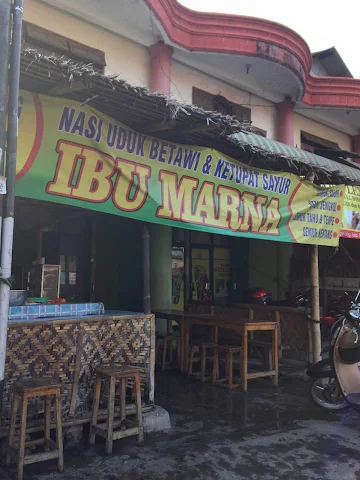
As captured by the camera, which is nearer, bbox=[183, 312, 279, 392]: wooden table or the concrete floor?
the concrete floor

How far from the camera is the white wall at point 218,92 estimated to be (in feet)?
30.5

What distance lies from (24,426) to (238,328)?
145 inches

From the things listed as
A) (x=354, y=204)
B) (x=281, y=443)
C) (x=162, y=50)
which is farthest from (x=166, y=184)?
(x=354, y=204)

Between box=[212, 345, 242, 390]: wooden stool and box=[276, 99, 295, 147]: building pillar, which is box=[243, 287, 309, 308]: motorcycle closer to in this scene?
box=[212, 345, 242, 390]: wooden stool

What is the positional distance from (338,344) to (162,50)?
6.37m

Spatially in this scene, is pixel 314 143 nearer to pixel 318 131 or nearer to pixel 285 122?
pixel 318 131

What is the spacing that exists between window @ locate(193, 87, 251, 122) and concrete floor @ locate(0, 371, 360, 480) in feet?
20.7

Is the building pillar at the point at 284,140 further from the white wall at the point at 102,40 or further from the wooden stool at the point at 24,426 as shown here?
the wooden stool at the point at 24,426

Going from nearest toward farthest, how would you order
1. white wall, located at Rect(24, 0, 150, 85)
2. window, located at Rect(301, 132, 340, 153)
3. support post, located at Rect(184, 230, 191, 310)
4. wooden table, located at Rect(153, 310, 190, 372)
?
white wall, located at Rect(24, 0, 150, 85), wooden table, located at Rect(153, 310, 190, 372), support post, located at Rect(184, 230, 191, 310), window, located at Rect(301, 132, 340, 153)

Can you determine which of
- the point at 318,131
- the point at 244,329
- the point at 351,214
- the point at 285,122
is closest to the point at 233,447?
the point at 244,329

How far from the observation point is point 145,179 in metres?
5.23

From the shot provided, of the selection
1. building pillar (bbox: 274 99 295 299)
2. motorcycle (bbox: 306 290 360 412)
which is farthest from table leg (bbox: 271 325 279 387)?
building pillar (bbox: 274 99 295 299)

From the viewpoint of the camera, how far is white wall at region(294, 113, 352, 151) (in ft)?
40.4

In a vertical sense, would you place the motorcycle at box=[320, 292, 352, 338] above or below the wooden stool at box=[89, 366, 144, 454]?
above
